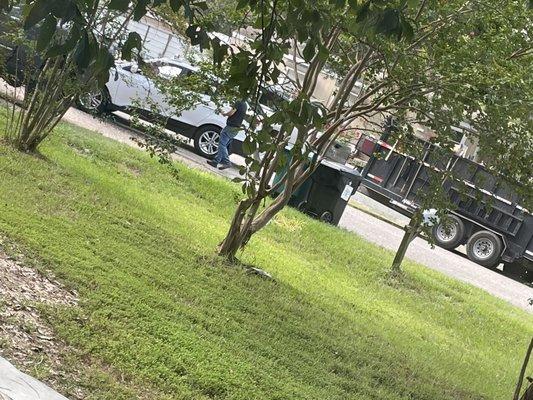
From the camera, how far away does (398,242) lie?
18.0 metres

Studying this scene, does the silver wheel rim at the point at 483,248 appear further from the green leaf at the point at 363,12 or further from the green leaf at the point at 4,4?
the green leaf at the point at 4,4

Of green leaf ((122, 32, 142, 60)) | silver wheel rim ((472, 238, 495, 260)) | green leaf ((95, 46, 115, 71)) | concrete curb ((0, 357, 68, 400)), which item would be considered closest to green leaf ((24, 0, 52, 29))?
green leaf ((95, 46, 115, 71))

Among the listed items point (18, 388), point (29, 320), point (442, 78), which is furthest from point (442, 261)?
point (18, 388)

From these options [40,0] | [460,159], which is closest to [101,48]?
[40,0]

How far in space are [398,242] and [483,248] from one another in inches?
127

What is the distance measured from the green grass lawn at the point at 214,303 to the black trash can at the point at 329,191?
1.72 metres

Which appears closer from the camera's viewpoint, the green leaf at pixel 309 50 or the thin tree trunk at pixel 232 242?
the green leaf at pixel 309 50

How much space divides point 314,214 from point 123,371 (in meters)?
11.6

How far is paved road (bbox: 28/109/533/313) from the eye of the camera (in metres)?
17.1

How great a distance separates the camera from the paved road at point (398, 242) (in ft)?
56.2

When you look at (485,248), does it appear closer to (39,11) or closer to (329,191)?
(329,191)

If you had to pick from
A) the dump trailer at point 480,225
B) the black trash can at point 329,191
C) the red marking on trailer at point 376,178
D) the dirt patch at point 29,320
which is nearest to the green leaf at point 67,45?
the dirt patch at point 29,320

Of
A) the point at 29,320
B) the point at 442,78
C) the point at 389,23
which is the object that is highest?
the point at 442,78

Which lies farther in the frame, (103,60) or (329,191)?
(329,191)
